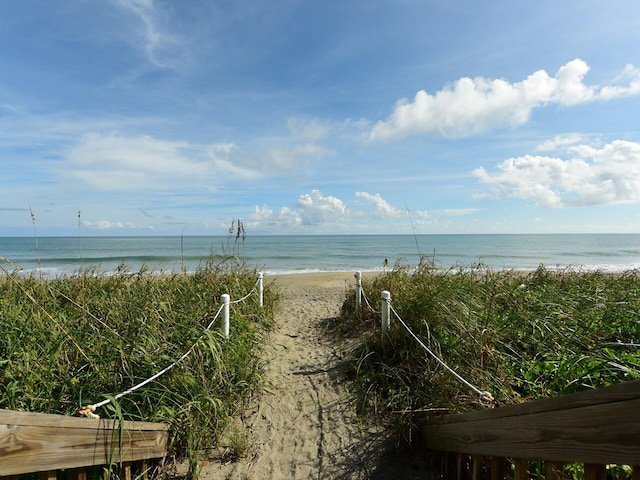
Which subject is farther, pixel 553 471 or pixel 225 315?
pixel 225 315

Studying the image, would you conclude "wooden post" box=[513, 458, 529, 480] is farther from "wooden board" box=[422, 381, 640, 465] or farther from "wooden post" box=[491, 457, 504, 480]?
"wooden post" box=[491, 457, 504, 480]

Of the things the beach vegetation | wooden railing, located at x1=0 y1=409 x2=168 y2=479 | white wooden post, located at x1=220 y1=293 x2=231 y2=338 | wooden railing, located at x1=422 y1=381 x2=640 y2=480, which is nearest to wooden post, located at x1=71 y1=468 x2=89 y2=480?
wooden railing, located at x1=0 y1=409 x2=168 y2=479

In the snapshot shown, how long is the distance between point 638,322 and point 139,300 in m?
6.48

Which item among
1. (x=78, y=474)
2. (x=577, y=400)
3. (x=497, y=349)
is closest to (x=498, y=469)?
(x=577, y=400)

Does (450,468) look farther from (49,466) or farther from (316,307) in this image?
(316,307)

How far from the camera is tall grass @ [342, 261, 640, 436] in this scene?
10.5 feet

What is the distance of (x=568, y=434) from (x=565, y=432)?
0.02 m

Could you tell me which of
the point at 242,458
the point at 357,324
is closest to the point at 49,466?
the point at 242,458

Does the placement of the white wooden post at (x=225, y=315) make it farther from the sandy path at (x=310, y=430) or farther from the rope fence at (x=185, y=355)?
the sandy path at (x=310, y=430)

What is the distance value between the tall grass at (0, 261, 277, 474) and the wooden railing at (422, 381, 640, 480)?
2285 millimetres

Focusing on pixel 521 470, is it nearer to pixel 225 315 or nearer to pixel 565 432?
pixel 565 432

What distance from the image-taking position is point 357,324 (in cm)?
737

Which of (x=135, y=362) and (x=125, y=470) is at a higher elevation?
(x=135, y=362)

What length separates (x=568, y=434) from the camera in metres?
1.46
